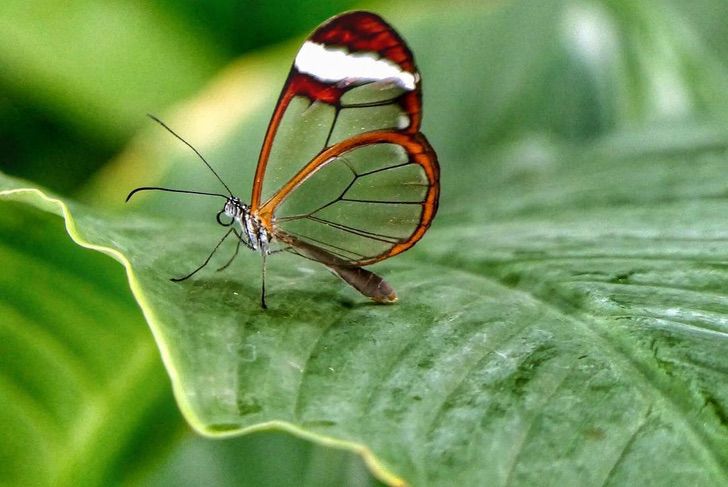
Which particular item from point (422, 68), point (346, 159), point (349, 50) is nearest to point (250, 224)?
point (346, 159)

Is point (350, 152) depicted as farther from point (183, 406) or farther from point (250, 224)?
point (183, 406)

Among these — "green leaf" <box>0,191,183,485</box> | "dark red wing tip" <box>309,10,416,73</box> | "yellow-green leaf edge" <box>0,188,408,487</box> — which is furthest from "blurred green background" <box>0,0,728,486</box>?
"yellow-green leaf edge" <box>0,188,408,487</box>

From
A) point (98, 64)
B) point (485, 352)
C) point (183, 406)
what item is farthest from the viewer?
point (98, 64)

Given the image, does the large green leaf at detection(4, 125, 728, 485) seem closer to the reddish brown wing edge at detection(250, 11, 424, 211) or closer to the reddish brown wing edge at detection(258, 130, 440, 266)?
the reddish brown wing edge at detection(258, 130, 440, 266)

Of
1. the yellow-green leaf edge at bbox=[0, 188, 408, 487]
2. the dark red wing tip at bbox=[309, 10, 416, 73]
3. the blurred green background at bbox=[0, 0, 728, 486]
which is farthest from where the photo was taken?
the blurred green background at bbox=[0, 0, 728, 486]

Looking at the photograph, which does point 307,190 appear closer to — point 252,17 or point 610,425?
point 610,425
